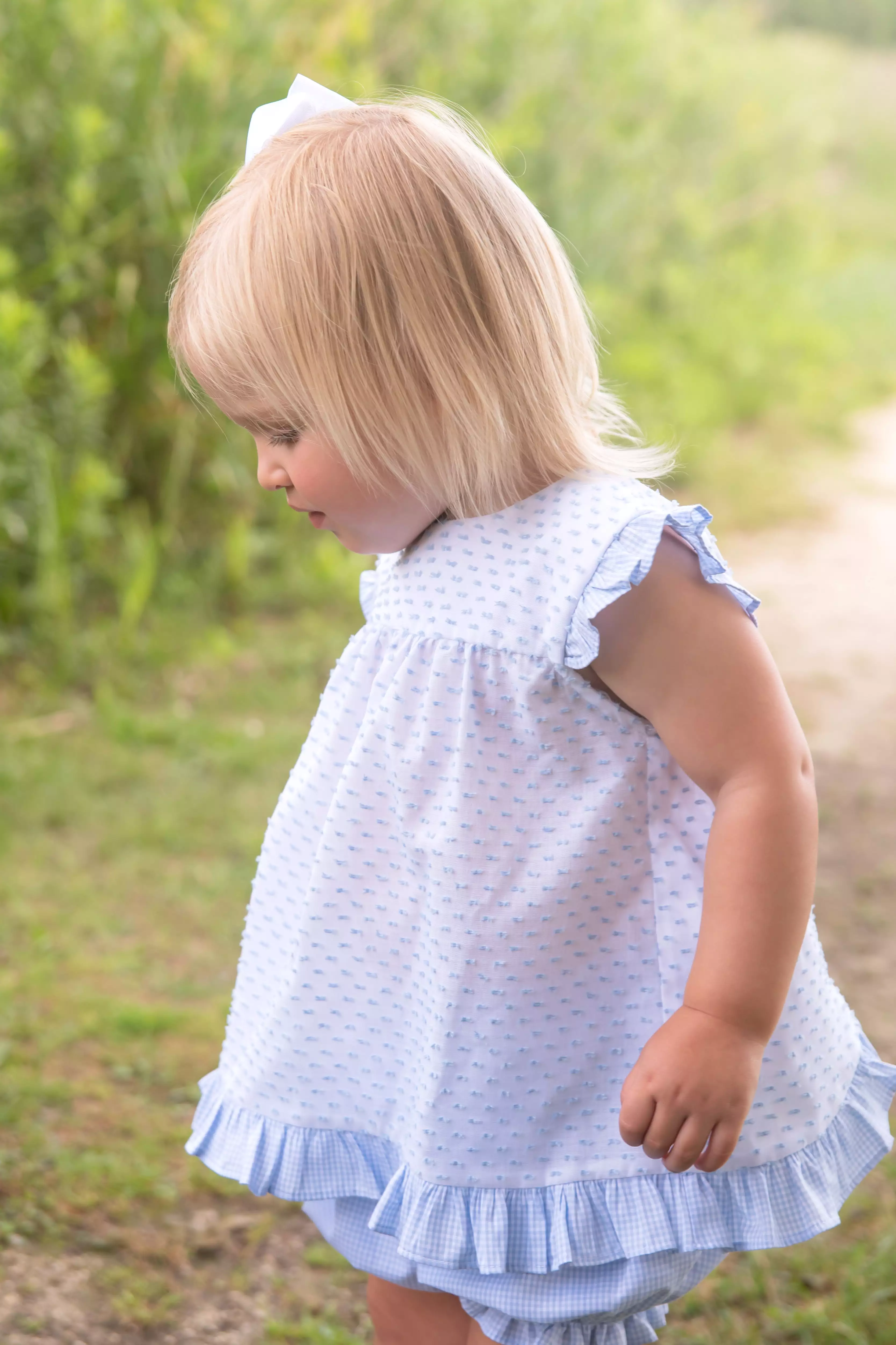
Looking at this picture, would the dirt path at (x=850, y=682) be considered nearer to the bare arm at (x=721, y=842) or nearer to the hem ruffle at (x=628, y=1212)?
the hem ruffle at (x=628, y=1212)

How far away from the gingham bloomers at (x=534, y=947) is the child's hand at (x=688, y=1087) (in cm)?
10

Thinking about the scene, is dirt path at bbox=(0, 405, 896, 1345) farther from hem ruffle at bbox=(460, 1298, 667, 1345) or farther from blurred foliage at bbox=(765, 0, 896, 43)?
blurred foliage at bbox=(765, 0, 896, 43)

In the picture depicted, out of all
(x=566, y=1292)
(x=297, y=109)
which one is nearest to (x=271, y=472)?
(x=297, y=109)

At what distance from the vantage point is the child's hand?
0.96m

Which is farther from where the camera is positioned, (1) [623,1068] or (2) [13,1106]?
(2) [13,1106]

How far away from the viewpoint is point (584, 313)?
1.17 meters

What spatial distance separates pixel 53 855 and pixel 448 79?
2891mm

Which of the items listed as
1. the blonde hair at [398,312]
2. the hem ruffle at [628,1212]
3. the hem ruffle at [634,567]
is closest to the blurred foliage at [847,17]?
the blonde hair at [398,312]

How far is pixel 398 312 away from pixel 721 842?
18.1 inches

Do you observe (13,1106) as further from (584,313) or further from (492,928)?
(584,313)

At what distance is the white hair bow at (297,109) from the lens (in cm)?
114

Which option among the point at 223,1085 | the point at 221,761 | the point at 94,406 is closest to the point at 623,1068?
the point at 223,1085

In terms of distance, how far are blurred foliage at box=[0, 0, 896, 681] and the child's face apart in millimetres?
983

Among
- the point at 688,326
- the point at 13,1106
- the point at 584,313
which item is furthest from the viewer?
the point at 688,326
